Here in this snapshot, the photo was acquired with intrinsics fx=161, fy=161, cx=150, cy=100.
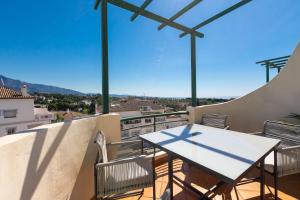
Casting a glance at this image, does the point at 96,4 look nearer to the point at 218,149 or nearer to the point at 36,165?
the point at 36,165

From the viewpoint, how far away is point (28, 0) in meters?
7.39

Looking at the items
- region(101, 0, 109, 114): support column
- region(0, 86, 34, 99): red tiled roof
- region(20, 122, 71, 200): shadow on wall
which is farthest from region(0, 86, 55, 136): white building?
region(20, 122, 71, 200): shadow on wall

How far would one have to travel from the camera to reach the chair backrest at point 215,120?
121 inches

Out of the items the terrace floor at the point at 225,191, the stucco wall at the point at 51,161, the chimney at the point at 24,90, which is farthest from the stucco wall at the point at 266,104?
the chimney at the point at 24,90

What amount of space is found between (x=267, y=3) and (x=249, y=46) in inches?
172

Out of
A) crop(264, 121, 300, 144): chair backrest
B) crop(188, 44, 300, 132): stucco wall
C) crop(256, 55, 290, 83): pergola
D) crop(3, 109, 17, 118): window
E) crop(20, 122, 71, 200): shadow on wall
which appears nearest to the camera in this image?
Answer: crop(20, 122, 71, 200): shadow on wall

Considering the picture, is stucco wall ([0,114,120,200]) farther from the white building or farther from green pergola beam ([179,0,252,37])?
the white building

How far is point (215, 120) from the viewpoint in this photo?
3229mm

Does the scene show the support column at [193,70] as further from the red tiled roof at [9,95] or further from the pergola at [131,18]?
the red tiled roof at [9,95]

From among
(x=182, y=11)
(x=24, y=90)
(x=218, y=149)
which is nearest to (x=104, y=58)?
(x=182, y=11)

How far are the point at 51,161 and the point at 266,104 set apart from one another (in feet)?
13.4

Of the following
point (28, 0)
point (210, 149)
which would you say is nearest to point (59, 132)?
point (210, 149)

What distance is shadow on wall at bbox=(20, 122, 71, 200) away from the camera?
0.99 m

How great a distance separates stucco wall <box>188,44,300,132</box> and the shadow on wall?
9.19 feet
